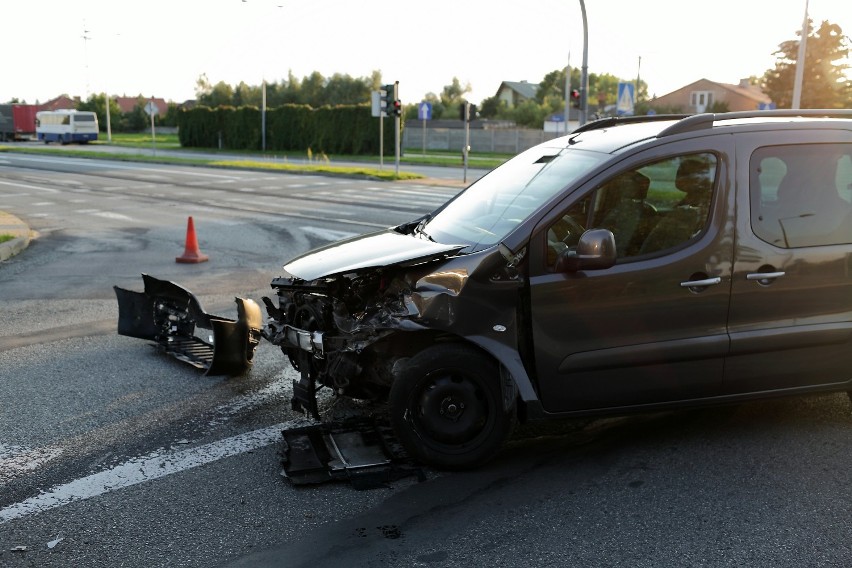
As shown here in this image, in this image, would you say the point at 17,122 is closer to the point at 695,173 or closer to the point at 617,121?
the point at 617,121

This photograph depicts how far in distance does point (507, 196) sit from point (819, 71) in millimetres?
54651

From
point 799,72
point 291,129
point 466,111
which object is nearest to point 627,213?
point 799,72

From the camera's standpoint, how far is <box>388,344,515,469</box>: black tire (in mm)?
4414

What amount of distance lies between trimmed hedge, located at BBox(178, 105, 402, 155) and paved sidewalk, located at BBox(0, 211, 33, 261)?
3221 cm

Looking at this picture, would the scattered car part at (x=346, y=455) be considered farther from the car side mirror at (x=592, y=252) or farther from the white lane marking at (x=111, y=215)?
the white lane marking at (x=111, y=215)

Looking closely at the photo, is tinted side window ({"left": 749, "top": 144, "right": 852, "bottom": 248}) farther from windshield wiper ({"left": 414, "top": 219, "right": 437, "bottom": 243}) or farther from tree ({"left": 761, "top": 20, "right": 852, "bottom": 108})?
tree ({"left": 761, "top": 20, "right": 852, "bottom": 108})

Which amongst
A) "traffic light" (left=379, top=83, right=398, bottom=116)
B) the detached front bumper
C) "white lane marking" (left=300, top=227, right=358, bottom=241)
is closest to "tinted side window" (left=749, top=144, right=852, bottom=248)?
the detached front bumper

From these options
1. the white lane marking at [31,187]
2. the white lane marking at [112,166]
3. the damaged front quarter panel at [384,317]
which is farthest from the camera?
the white lane marking at [112,166]

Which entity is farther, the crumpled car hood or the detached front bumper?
the detached front bumper

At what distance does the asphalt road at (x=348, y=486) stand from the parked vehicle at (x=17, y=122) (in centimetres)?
7095

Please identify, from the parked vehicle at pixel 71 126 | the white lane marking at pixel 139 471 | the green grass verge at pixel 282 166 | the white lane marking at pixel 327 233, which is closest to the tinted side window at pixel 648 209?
the white lane marking at pixel 139 471

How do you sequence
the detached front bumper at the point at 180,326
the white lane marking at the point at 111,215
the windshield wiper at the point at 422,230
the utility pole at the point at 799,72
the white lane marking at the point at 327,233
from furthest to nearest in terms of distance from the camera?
the utility pole at the point at 799,72 < the white lane marking at the point at 111,215 < the white lane marking at the point at 327,233 < the detached front bumper at the point at 180,326 < the windshield wiper at the point at 422,230

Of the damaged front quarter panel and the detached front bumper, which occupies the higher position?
the damaged front quarter panel

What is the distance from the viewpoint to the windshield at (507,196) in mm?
4715
